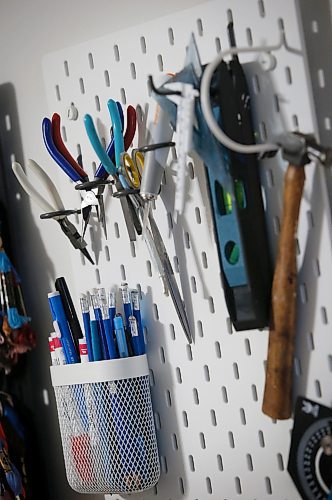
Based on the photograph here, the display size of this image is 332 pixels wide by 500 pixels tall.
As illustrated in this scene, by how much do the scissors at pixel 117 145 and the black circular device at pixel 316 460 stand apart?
331 mm

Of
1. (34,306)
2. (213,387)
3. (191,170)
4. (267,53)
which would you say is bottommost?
(213,387)

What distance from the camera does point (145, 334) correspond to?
1136mm

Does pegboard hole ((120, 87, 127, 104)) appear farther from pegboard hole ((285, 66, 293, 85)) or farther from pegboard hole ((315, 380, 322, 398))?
pegboard hole ((315, 380, 322, 398))

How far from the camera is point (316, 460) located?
988 millimetres

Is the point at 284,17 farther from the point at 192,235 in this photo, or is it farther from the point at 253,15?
the point at 192,235

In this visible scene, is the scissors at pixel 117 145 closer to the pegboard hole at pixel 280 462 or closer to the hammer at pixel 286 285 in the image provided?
the hammer at pixel 286 285

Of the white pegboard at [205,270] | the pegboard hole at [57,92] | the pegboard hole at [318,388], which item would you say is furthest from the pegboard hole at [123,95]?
the pegboard hole at [318,388]

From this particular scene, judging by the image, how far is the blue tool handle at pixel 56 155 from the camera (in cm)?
112

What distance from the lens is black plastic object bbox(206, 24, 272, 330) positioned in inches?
38.9

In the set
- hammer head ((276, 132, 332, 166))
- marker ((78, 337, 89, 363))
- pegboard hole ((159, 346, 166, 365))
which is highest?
hammer head ((276, 132, 332, 166))

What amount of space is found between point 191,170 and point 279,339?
0.78 feet

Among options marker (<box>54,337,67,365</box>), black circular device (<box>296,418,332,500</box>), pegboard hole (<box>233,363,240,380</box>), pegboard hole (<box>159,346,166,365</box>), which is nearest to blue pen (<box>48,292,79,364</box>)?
marker (<box>54,337,67,365</box>)

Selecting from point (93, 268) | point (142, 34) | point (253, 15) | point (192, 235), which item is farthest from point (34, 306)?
point (253, 15)

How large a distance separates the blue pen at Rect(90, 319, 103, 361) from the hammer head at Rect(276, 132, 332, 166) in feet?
1.08
